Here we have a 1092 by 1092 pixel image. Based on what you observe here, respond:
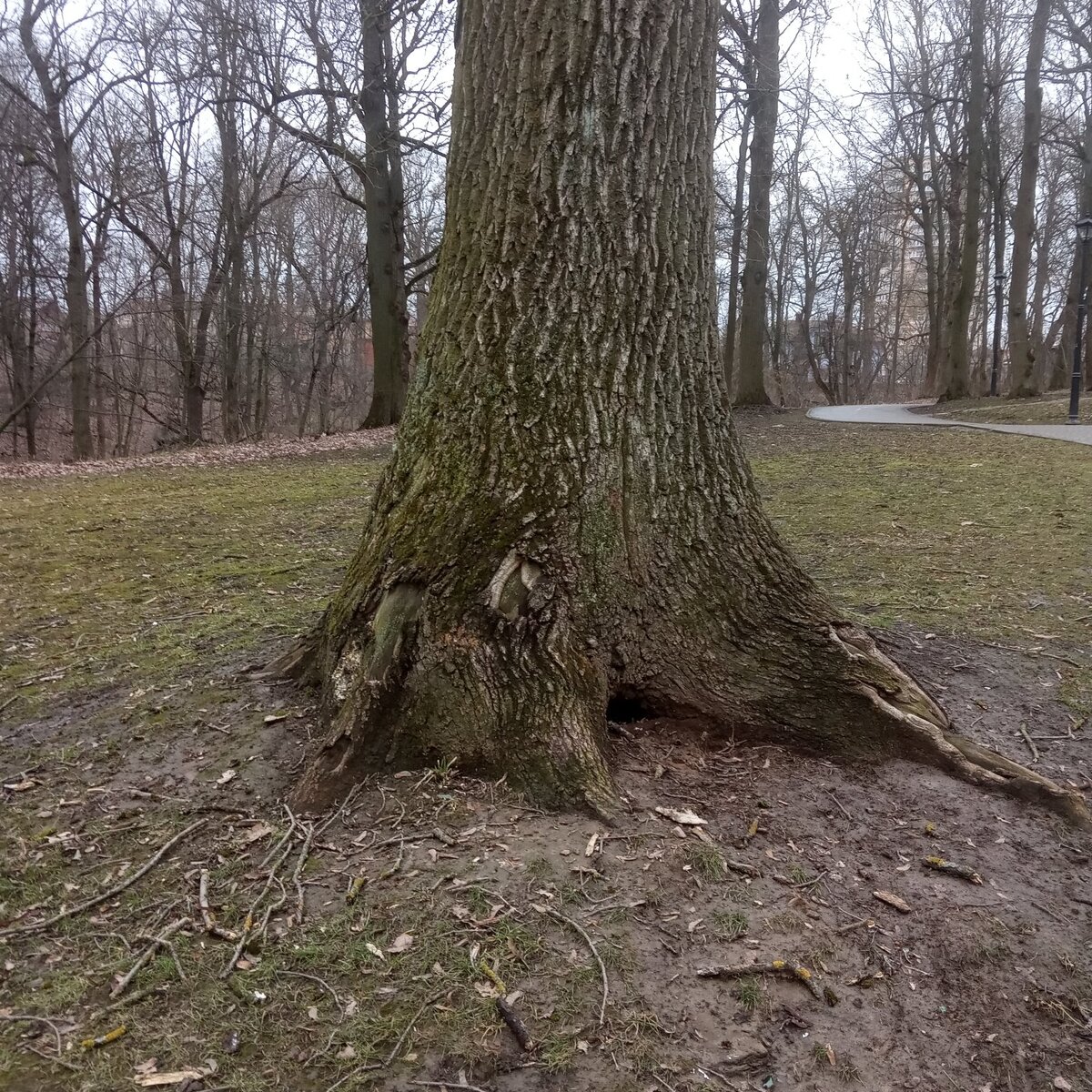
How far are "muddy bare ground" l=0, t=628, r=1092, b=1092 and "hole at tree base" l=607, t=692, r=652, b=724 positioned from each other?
0.07 m

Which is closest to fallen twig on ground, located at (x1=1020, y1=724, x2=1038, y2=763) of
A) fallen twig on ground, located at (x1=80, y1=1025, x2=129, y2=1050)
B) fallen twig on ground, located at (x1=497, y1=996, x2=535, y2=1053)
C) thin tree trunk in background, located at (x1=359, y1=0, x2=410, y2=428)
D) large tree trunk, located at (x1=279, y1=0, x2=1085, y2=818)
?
large tree trunk, located at (x1=279, y1=0, x2=1085, y2=818)

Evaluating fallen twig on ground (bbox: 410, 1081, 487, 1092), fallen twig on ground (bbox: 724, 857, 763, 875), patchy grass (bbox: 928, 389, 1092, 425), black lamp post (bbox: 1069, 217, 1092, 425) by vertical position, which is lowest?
fallen twig on ground (bbox: 410, 1081, 487, 1092)

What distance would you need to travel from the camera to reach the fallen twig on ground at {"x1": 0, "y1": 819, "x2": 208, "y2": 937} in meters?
2.08

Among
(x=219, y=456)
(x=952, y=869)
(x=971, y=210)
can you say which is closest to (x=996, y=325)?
(x=971, y=210)

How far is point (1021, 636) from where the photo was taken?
160 inches

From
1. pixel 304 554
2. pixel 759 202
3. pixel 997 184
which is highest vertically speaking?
pixel 997 184

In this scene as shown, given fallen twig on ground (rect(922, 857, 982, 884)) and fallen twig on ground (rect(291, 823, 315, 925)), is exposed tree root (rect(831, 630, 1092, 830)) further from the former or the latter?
fallen twig on ground (rect(291, 823, 315, 925))

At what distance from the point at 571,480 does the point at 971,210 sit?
74.2ft

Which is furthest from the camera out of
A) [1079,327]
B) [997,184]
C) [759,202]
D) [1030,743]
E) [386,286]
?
[997,184]

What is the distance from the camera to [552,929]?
6.66 feet

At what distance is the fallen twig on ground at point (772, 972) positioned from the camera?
191 centimetres

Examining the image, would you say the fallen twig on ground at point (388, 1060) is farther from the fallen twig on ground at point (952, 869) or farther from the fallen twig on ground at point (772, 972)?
the fallen twig on ground at point (952, 869)

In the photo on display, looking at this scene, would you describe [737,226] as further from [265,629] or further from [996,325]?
[265,629]

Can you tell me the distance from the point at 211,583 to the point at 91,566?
1182mm
